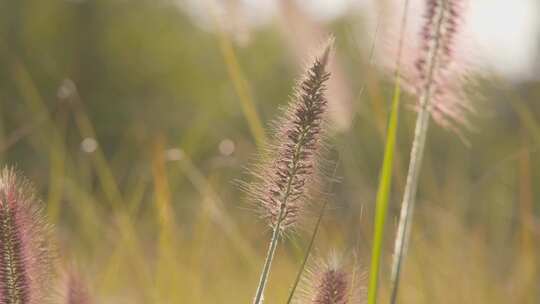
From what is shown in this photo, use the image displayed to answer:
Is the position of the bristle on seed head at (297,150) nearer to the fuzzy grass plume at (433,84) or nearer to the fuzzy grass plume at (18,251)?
the fuzzy grass plume at (433,84)

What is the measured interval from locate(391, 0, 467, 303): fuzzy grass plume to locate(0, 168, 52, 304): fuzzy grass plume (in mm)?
402

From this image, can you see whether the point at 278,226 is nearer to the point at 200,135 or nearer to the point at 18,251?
the point at 18,251

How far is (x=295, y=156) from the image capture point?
36.1 inches

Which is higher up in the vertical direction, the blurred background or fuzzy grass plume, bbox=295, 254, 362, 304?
the blurred background

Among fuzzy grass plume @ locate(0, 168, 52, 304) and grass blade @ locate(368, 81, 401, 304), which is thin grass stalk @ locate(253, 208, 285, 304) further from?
fuzzy grass plume @ locate(0, 168, 52, 304)

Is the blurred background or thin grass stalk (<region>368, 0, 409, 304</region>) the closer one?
thin grass stalk (<region>368, 0, 409, 304</region>)

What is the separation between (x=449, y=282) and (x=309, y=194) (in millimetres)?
1568

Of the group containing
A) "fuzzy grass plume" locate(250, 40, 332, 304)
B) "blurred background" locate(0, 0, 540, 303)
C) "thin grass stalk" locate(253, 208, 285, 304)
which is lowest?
"thin grass stalk" locate(253, 208, 285, 304)

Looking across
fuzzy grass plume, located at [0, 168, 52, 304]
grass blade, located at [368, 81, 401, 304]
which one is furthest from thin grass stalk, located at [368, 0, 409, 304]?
fuzzy grass plume, located at [0, 168, 52, 304]

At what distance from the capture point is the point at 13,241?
37.3 inches

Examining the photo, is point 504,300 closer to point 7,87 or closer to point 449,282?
point 449,282

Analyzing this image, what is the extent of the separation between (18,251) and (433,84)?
Answer: 525mm

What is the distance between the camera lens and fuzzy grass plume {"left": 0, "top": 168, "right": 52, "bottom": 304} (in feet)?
3.10

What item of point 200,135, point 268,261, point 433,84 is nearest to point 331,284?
point 268,261
